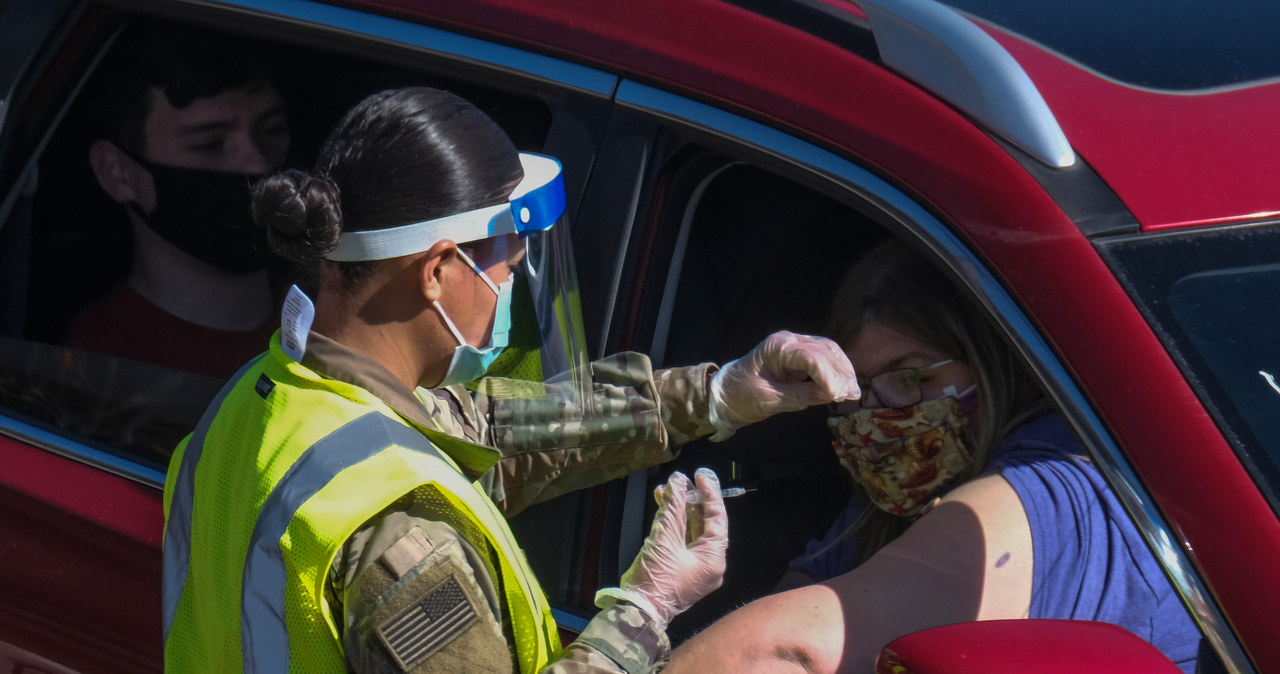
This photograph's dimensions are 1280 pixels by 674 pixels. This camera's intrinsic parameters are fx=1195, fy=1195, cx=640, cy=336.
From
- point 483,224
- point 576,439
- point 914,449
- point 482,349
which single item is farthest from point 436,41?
point 914,449

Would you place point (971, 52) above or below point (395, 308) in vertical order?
above

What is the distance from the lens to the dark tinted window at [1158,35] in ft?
5.66

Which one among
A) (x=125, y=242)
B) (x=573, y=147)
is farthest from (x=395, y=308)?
(x=125, y=242)

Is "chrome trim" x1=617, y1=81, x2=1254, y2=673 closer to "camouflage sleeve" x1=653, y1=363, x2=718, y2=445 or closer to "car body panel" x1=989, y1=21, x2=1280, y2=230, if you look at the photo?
"car body panel" x1=989, y1=21, x2=1280, y2=230

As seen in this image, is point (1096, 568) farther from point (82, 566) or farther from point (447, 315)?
point (82, 566)

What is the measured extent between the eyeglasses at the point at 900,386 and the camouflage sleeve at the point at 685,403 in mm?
289

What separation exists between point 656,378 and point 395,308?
57 cm

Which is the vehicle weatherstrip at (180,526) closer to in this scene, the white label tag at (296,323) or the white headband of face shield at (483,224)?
the white label tag at (296,323)

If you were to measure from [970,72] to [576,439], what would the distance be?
93 cm

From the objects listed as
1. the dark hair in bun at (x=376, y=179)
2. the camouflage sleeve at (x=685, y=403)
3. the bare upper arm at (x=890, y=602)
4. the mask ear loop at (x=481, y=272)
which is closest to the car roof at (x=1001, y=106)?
the dark hair in bun at (x=376, y=179)

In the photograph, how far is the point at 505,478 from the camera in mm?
2090

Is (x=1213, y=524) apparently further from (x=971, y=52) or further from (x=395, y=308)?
(x=395, y=308)

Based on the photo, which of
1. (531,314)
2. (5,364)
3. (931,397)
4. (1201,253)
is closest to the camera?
(1201,253)

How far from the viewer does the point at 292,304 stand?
1.66 meters
